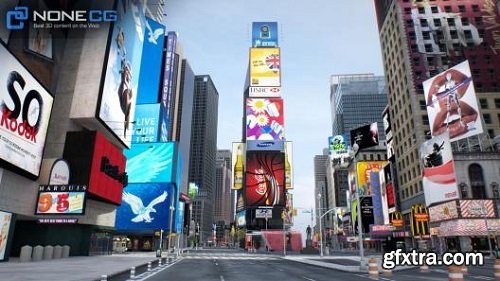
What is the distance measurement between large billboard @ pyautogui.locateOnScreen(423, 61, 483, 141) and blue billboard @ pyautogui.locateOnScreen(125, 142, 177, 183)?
67614 mm

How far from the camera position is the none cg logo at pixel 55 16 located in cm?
3305

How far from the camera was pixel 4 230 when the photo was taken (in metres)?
30.7

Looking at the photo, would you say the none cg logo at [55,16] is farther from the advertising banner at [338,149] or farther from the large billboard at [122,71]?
the advertising banner at [338,149]

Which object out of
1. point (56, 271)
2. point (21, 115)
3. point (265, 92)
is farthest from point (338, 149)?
point (56, 271)

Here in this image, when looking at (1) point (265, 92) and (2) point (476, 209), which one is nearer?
(2) point (476, 209)

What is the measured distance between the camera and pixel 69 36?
1848 inches

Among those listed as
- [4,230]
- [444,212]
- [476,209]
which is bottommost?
[4,230]

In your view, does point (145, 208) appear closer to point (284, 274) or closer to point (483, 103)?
point (284, 274)

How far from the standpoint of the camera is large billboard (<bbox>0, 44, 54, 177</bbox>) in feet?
96.6

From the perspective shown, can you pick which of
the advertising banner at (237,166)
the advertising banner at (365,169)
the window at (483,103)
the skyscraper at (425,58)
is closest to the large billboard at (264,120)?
the advertising banner at (237,166)

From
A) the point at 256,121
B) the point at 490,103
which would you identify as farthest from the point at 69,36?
the point at 256,121

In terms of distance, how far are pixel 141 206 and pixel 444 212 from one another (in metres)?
71.6

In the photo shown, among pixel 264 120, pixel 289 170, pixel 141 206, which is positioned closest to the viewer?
pixel 141 206

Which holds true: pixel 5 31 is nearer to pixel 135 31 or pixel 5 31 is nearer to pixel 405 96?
pixel 135 31
